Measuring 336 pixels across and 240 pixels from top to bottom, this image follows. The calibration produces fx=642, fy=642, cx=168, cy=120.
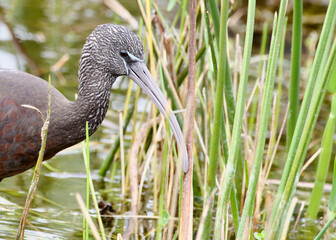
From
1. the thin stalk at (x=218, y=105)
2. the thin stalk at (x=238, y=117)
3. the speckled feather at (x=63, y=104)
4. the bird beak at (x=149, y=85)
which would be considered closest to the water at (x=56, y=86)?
the speckled feather at (x=63, y=104)

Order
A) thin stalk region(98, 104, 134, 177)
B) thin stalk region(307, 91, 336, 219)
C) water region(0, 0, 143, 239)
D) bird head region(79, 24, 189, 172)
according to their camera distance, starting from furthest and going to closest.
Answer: thin stalk region(98, 104, 134, 177), water region(0, 0, 143, 239), thin stalk region(307, 91, 336, 219), bird head region(79, 24, 189, 172)

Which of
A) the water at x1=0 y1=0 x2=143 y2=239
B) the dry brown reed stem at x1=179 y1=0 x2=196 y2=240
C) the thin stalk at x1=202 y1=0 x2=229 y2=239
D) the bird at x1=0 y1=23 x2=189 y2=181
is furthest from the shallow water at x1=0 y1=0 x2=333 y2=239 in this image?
the dry brown reed stem at x1=179 y1=0 x2=196 y2=240

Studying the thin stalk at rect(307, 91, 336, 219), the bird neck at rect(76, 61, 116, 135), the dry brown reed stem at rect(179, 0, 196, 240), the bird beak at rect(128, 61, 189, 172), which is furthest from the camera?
the thin stalk at rect(307, 91, 336, 219)

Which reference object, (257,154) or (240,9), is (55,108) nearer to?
(257,154)

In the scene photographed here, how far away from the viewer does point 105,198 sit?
13.4 feet

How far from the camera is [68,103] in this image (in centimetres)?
331

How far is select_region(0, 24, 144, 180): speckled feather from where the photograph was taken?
320 centimetres

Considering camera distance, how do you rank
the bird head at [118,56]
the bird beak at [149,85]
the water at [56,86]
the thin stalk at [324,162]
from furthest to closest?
the water at [56,86] → the thin stalk at [324,162] → the bird head at [118,56] → the bird beak at [149,85]

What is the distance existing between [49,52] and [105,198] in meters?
2.88

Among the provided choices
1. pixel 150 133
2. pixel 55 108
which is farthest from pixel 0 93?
pixel 150 133

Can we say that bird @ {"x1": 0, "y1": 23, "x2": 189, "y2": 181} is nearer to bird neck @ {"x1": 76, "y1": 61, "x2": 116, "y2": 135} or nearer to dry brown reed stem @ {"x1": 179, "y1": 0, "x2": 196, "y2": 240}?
bird neck @ {"x1": 76, "y1": 61, "x2": 116, "y2": 135}

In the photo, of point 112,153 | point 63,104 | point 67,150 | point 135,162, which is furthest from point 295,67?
point 67,150

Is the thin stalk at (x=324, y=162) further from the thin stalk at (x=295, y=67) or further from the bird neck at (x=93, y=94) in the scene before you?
the bird neck at (x=93, y=94)

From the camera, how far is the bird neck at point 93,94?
325 centimetres
